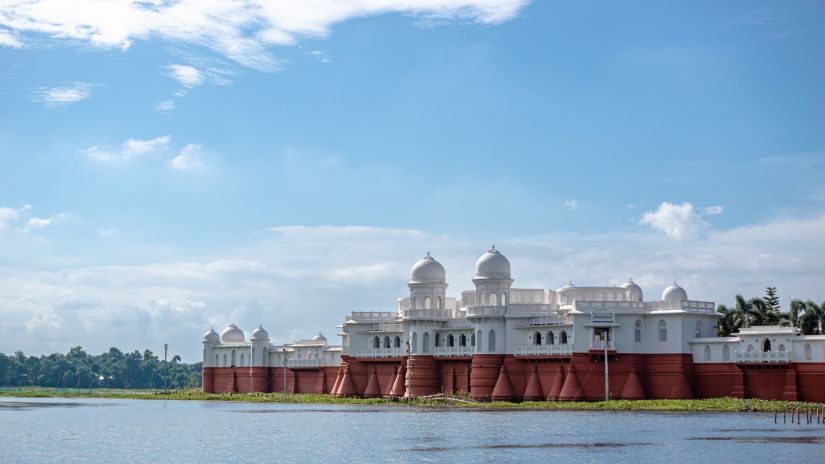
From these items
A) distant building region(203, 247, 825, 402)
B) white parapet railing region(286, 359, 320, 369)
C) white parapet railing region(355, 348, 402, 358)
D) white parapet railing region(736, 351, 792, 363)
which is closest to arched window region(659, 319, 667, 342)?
distant building region(203, 247, 825, 402)

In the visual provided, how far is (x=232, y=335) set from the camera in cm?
12588

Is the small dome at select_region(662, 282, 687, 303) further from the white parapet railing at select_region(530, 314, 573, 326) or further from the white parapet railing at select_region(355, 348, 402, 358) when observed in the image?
the white parapet railing at select_region(355, 348, 402, 358)

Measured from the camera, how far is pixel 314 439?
58781 mm

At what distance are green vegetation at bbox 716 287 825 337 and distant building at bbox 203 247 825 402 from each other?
10.4 metres

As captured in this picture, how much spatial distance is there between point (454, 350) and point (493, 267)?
7986mm

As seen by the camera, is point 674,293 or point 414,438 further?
point 674,293

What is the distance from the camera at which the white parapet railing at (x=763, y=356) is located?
77.4m

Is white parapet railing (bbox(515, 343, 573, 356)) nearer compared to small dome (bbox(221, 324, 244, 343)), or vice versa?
white parapet railing (bbox(515, 343, 573, 356))

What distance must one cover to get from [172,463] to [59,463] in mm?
4692

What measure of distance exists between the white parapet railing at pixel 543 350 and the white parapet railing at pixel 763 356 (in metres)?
11.8

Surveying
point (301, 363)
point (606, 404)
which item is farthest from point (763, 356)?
point (301, 363)

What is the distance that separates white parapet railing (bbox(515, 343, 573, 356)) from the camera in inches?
3366

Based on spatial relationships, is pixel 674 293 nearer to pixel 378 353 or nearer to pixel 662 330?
pixel 662 330

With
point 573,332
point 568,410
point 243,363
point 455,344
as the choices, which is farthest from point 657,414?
→ point 243,363
